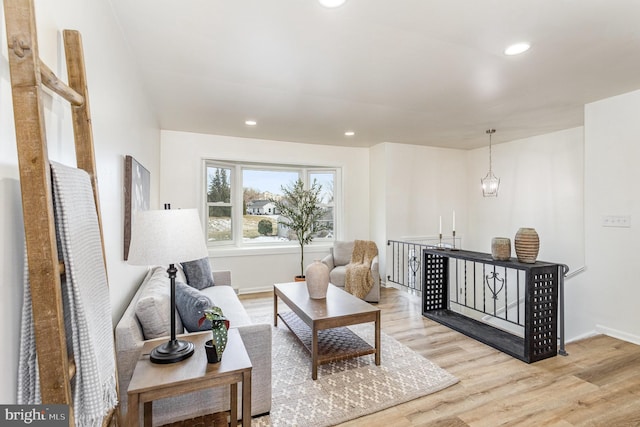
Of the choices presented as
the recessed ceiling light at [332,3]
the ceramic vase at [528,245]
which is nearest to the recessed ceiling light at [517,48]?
the recessed ceiling light at [332,3]

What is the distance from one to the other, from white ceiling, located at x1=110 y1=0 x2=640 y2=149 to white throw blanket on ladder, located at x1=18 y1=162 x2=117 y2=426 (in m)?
1.37

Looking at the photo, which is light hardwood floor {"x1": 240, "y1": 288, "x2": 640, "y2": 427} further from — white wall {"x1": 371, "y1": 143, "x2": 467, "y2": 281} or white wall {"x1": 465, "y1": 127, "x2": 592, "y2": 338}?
white wall {"x1": 371, "y1": 143, "x2": 467, "y2": 281}

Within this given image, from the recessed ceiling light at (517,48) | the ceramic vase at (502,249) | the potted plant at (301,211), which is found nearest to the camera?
the recessed ceiling light at (517,48)

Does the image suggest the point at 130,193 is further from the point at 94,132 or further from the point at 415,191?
the point at 415,191

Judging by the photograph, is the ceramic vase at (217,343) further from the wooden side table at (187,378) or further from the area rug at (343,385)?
the area rug at (343,385)

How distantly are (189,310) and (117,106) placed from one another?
1.31 meters

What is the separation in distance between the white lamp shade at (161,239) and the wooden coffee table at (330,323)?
1.32 meters

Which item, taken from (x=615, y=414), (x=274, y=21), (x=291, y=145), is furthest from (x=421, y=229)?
(x=274, y=21)

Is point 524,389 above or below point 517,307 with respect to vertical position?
below

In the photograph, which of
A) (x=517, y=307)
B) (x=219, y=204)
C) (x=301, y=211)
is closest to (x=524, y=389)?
(x=517, y=307)

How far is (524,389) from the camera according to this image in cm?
227

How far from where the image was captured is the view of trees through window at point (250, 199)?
495 centimetres

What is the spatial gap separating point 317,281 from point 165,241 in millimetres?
1764

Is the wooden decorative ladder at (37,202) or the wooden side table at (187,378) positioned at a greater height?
the wooden decorative ladder at (37,202)
